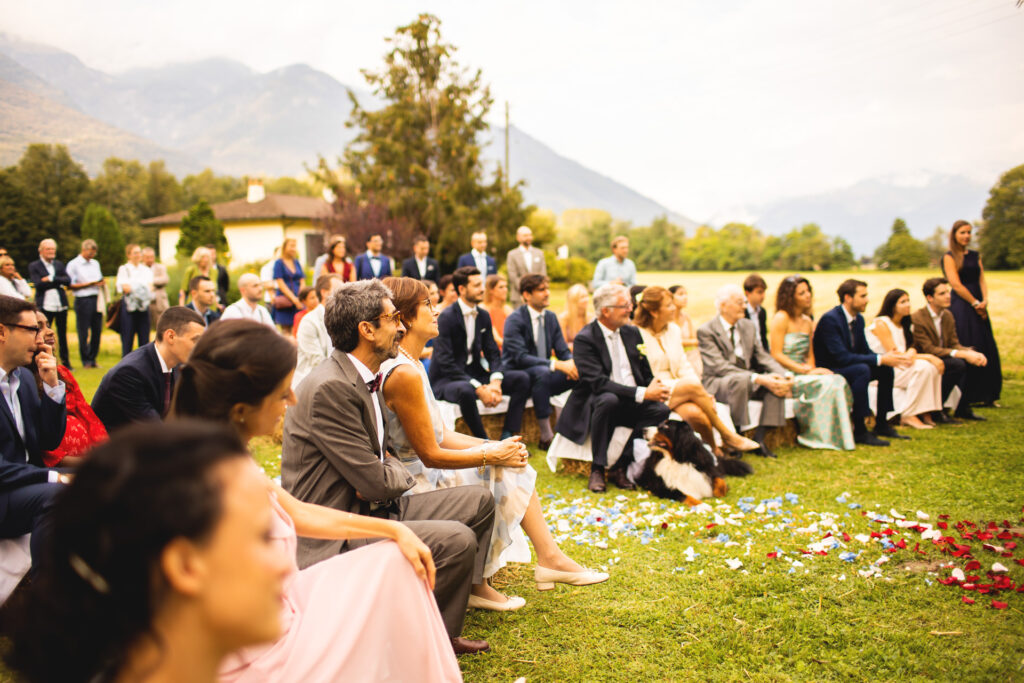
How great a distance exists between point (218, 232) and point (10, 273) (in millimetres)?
27256

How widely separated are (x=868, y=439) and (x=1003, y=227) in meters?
5.66

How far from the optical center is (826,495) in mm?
5367

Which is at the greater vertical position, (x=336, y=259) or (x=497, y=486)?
(x=336, y=259)

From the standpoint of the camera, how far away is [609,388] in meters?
5.88

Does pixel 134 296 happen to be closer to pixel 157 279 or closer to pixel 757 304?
pixel 157 279

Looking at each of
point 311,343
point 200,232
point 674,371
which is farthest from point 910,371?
point 200,232

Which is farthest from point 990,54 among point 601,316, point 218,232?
point 218,232

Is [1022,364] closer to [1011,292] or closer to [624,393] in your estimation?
[1011,292]

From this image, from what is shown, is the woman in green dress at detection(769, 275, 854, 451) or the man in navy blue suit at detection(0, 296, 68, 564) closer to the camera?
the man in navy blue suit at detection(0, 296, 68, 564)

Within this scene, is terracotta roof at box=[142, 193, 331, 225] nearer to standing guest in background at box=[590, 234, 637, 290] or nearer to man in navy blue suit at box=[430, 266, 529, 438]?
standing guest in background at box=[590, 234, 637, 290]

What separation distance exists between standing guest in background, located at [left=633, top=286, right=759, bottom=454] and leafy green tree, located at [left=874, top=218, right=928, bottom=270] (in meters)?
7.63

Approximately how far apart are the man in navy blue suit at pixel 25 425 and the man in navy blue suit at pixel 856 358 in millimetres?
7308

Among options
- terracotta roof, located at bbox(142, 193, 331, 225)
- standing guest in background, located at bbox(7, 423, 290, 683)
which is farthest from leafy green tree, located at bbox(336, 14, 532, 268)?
standing guest in background, located at bbox(7, 423, 290, 683)

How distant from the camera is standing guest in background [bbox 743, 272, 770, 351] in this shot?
7.59 meters
